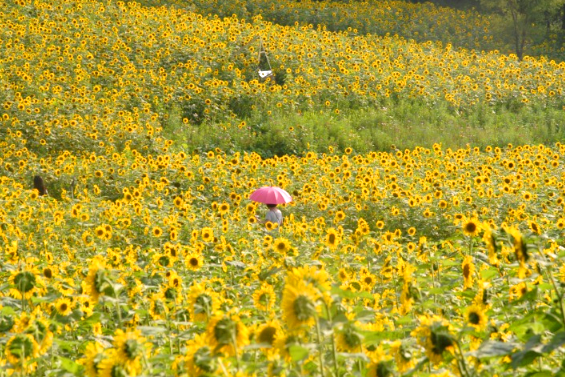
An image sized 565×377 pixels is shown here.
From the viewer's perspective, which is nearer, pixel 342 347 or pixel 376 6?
pixel 342 347

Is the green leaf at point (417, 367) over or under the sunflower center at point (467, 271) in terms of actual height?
over

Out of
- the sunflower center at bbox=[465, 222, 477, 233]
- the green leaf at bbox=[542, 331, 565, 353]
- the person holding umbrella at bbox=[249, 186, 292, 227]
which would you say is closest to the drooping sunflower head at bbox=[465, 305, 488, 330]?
the green leaf at bbox=[542, 331, 565, 353]

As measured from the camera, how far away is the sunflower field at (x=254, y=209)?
2.27 meters

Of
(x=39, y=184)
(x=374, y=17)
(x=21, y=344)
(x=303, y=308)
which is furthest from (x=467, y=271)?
(x=374, y=17)

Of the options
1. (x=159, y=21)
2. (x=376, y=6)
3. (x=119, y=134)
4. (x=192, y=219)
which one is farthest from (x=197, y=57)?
(x=376, y=6)

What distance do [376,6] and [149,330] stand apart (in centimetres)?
2341

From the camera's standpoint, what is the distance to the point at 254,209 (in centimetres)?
844

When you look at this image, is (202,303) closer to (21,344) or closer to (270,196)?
(21,344)

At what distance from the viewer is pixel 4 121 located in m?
11.9

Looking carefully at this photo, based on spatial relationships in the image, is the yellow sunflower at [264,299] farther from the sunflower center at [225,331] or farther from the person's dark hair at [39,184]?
the person's dark hair at [39,184]

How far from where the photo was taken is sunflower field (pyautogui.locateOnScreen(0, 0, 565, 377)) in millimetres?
2268

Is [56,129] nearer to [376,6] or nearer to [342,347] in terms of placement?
[342,347]

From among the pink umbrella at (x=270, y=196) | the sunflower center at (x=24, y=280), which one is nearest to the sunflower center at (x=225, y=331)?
the sunflower center at (x=24, y=280)

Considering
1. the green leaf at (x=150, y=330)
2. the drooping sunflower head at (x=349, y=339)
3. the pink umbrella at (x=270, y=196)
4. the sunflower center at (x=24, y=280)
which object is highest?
the drooping sunflower head at (x=349, y=339)
